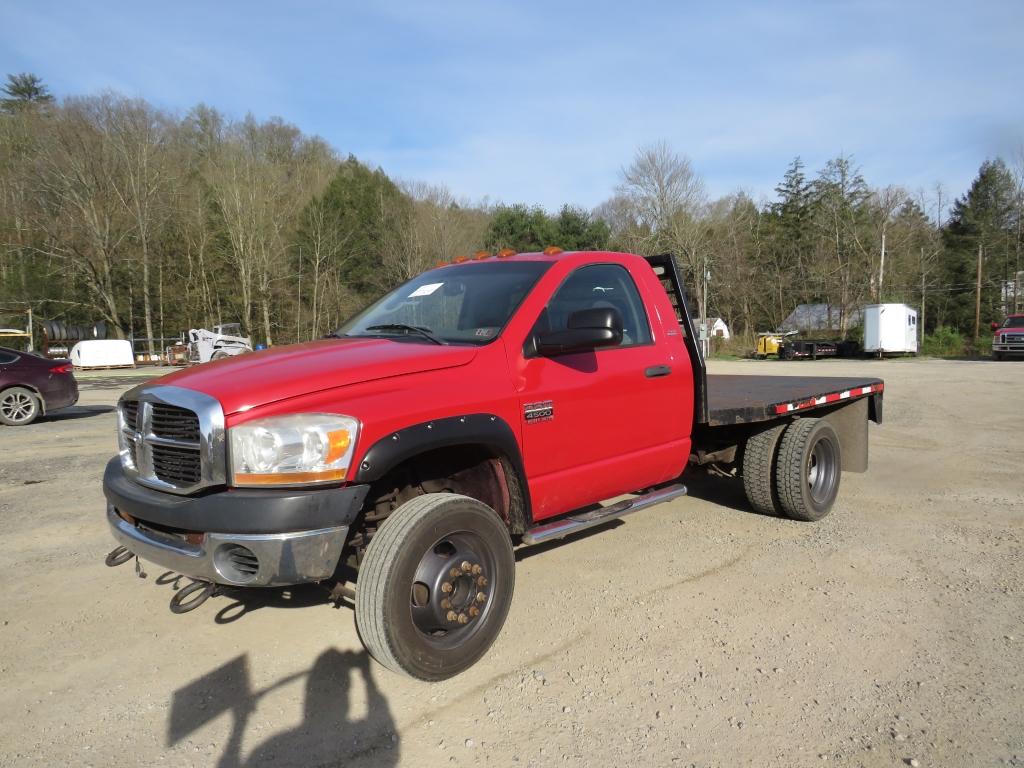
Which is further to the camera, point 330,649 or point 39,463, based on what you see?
point 39,463

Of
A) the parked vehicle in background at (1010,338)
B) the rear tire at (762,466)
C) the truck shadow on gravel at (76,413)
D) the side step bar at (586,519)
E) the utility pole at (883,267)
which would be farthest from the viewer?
the utility pole at (883,267)

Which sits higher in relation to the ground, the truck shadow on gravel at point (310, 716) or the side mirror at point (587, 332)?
the side mirror at point (587, 332)

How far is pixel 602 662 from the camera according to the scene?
325 centimetres

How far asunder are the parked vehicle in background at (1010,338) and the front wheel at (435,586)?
3451 cm

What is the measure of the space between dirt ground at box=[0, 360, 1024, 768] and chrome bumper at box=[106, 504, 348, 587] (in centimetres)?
61

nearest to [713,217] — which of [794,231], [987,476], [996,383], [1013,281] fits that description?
[794,231]

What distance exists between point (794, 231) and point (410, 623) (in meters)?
54.8

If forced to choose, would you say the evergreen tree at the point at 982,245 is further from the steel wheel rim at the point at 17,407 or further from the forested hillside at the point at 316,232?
the steel wheel rim at the point at 17,407

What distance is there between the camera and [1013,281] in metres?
43.6

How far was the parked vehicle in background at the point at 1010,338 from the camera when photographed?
1169 inches

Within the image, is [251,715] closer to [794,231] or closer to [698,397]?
[698,397]

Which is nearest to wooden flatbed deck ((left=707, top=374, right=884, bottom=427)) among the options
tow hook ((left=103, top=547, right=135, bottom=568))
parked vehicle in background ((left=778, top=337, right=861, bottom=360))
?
tow hook ((left=103, top=547, right=135, bottom=568))

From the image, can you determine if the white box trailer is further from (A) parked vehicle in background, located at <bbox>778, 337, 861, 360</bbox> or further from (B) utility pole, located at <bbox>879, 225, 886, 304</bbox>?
(B) utility pole, located at <bbox>879, 225, 886, 304</bbox>

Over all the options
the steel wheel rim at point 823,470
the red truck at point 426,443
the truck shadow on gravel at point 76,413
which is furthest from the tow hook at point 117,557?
the truck shadow on gravel at point 76,413
